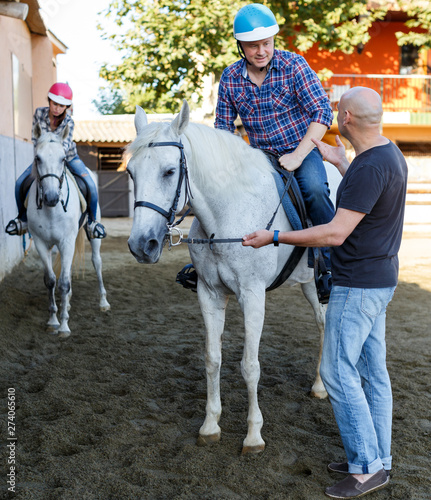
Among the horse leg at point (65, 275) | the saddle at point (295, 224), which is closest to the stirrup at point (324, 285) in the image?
the saddle at point (295, 224)

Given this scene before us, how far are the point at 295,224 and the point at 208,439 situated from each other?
1.42 m

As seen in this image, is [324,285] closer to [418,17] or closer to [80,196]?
[80,196]

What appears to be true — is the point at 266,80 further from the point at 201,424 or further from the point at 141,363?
the point at 141,363

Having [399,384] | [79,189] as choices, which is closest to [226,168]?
[399,384]

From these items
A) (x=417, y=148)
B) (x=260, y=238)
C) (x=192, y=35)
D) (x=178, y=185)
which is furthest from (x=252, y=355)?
(x=417, y=148)

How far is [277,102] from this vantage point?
3.31 metres

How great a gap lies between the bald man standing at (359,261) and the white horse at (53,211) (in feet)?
11.3

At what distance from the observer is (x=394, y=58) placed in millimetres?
19266

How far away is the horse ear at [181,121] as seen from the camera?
260 cm

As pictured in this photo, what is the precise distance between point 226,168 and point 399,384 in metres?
2.30

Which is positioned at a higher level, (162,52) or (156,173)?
(162,52)

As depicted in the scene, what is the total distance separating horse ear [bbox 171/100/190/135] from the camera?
102 inches

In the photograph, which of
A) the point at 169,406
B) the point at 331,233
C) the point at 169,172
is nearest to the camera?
the point at 331,233

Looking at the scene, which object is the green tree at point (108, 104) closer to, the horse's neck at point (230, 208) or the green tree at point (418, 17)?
the green tree at point (418, 17)
